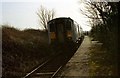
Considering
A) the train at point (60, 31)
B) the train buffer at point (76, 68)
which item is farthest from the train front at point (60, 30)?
the train buffer at point (76, 68)

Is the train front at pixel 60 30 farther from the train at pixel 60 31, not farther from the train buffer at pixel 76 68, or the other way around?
the train buffer at pixel 76 68

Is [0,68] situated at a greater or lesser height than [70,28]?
lesser

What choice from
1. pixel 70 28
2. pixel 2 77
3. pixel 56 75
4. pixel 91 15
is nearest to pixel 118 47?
pixel 56 75

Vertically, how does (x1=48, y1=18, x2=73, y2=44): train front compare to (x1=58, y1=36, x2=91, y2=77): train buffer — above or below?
above

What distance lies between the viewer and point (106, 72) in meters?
12.4

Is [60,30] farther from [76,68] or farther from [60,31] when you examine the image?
[76,68]

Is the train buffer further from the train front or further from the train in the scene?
the train front

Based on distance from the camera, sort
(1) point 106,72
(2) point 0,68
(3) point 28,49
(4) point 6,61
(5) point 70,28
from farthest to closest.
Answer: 1. (5) point 70,28
2. (3) point 28,49
3. (4) point 6,61
4. (2) point 0,68
5. (1) point 106,72

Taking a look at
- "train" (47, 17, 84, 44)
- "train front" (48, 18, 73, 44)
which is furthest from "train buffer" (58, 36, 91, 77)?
"train front" (48, 18, 73, 44)

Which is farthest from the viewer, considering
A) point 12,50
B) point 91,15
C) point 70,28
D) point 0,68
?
point 91,15

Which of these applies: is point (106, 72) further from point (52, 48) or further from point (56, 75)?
point (52, 48)

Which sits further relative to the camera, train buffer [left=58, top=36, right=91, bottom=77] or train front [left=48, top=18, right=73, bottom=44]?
train front [left=48, top=18, right=73, bottom=44]

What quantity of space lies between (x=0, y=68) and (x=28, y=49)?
28.9ft

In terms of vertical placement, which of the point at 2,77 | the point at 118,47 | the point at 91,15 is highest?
the point at 91,15
